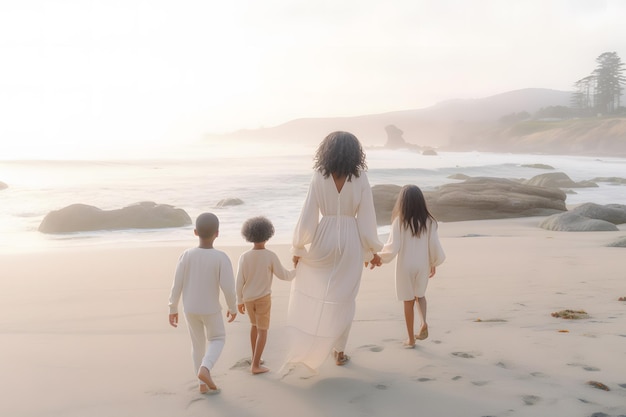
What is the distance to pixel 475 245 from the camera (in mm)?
12258

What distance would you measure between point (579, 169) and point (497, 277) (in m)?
58.6

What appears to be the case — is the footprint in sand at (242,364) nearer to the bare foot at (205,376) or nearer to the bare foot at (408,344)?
the bare foot at (205,376)

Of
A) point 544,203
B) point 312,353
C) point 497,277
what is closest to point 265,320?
point 312,353

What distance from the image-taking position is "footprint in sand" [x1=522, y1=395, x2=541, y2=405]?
4.04 metres

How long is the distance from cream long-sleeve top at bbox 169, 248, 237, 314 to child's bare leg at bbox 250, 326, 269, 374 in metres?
0.46

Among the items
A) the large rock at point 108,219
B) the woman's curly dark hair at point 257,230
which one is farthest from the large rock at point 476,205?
the woman's curly dark hair at point 257,230

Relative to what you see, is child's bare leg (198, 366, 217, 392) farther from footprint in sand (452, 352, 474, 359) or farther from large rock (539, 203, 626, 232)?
large rock (539, 203, 626, 232)

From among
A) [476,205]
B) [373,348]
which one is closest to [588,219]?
[476,205]

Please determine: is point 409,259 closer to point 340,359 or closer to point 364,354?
point 364,354

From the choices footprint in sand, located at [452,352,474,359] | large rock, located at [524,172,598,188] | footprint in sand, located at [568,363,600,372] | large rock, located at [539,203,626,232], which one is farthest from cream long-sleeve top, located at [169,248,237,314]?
large rock, located at [524,172,598,188]

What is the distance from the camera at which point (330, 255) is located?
4789mm

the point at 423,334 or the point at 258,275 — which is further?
the point at 423,334

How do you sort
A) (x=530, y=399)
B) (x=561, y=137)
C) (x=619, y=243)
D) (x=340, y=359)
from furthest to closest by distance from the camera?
(x=561, y=137) < (x=619, y=243) < (x=340, y=359) < (x=530, y=399)

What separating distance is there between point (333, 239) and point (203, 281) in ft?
3.63
